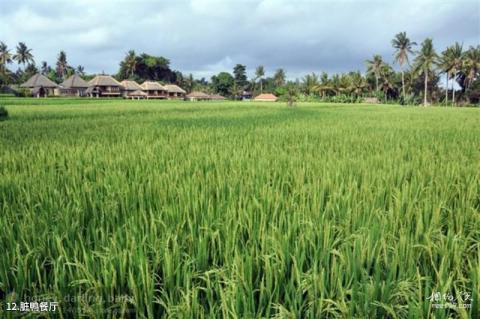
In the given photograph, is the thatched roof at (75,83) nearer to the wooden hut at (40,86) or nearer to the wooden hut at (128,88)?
the wooden hut at (40,86)

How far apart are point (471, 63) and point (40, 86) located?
56.0 metres

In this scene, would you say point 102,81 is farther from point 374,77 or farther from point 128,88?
point 374,77

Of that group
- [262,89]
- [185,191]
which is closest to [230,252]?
[185,191]

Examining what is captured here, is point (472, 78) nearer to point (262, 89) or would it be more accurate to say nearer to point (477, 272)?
point (262, 89)

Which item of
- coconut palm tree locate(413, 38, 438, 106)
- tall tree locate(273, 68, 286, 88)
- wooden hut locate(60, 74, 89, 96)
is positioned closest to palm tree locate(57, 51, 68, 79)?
wooden hut locate(60, 74, 89, 96)

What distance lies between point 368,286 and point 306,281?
205 millimetres

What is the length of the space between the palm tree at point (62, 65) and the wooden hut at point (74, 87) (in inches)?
916

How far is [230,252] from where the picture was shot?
148 cm

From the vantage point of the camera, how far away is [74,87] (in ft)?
167

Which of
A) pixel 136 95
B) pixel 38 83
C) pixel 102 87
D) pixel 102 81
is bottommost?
pixel 136 95

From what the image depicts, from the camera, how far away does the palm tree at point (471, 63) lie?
43.8 m

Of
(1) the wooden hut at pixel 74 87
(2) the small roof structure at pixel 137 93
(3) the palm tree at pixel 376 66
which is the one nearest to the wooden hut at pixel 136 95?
(2) the small roof structure at pixel 137 93

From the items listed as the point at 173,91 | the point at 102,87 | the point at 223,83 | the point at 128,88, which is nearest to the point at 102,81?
the point at 102,87

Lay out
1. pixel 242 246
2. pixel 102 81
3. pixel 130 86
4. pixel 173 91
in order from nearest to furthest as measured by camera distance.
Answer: pixel 242 246, pixel 102 81, pixel 130 86, pixel 173 91
